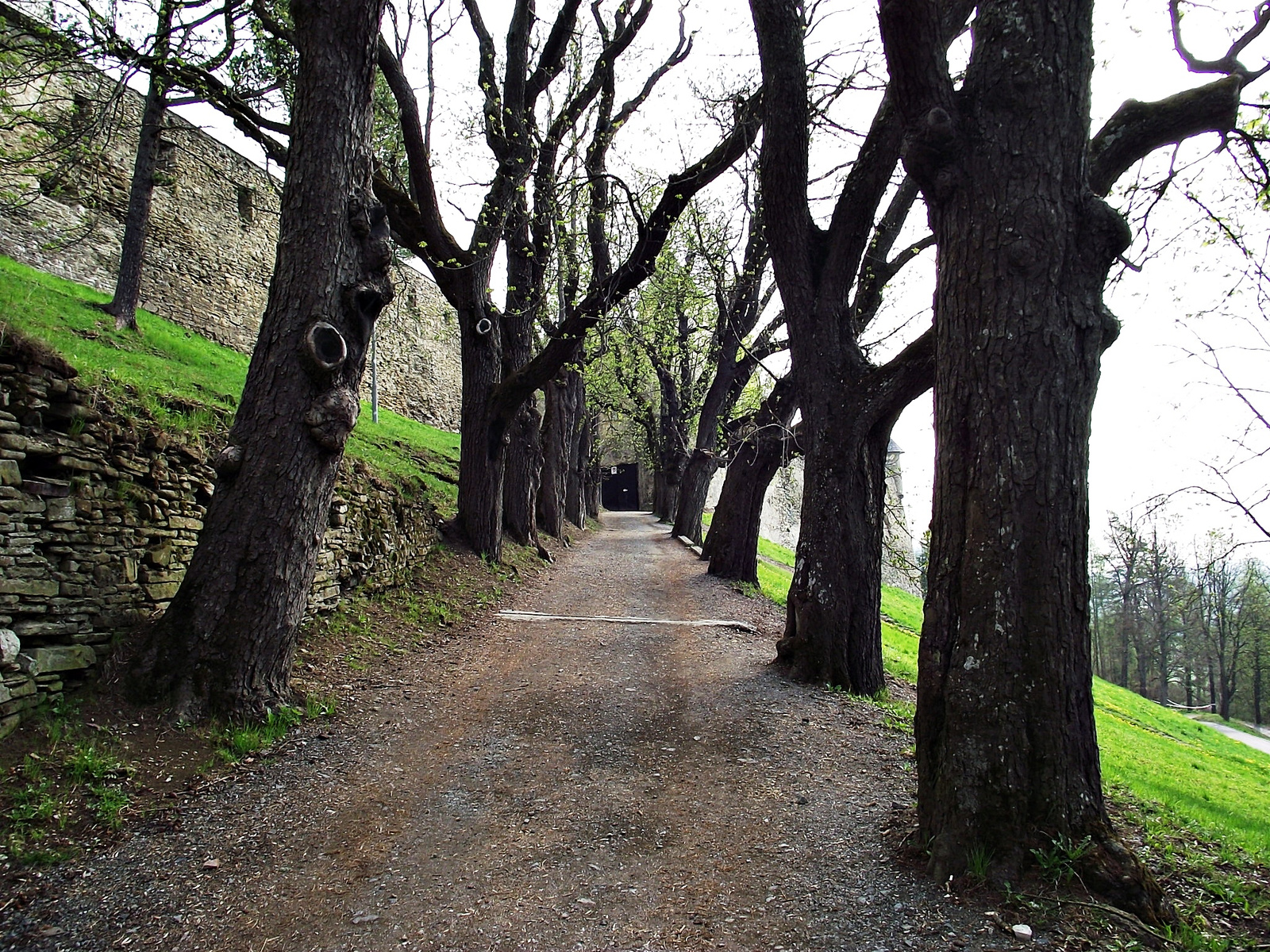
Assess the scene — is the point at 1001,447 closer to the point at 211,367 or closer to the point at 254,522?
the point at 254,522

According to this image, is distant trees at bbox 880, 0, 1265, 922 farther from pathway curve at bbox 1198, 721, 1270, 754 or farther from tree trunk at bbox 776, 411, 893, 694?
pathway curve at bbox 1198, 721, 1270, 754

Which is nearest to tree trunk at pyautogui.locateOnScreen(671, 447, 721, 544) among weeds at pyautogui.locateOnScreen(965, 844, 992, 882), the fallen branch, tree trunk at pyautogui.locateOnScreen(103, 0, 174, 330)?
the fallen branch

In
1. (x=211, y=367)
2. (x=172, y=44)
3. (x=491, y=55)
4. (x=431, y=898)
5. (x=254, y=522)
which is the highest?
(x=491, y=55)

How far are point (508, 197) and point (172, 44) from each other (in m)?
4.02

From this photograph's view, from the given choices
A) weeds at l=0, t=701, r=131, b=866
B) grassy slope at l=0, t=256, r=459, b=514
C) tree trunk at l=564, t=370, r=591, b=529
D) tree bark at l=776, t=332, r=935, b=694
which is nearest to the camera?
weeds at l=0, t=701, r=131, b=866

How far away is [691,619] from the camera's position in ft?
29.1

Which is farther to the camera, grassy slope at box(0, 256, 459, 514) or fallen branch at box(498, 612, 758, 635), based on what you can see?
fallen branch at box(498, 612, 758, 635)

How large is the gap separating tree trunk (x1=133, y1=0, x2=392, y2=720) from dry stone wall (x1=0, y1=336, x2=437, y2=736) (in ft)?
1.23

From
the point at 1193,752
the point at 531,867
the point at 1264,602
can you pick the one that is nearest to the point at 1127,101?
the point at 531,867

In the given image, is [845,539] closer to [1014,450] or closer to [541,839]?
[1014,450]

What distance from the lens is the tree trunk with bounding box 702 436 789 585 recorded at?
1148 centimetres

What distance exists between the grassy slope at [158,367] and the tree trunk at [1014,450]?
535 cm

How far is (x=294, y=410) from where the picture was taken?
14.9ft

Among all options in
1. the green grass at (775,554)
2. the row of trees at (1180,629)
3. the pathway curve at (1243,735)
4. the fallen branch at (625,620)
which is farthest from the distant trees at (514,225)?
the pathway curve at (1243,735)
